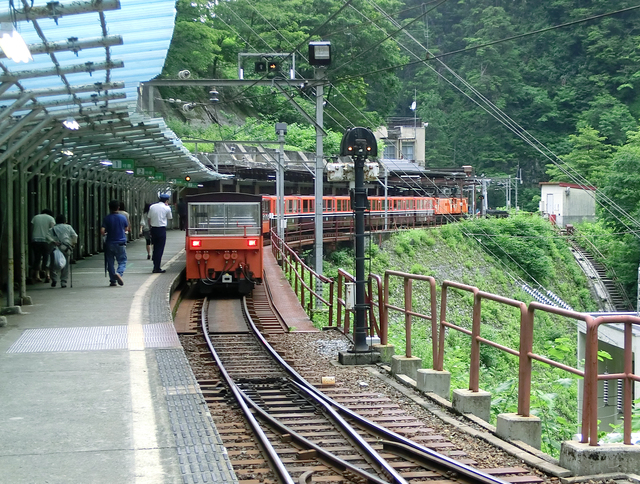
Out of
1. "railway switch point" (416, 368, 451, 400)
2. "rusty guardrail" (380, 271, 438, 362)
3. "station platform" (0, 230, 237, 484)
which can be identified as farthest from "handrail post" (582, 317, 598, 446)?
"railway switch point" (416, 368, 451, 400)

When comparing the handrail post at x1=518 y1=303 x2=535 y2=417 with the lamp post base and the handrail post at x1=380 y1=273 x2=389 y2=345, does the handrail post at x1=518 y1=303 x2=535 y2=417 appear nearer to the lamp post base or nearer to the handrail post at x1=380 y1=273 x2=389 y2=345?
the handrail post at x1=380 y1=273 x2=389 y2=345

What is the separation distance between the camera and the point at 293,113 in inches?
2532

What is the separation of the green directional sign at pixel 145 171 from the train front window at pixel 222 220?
7.38m

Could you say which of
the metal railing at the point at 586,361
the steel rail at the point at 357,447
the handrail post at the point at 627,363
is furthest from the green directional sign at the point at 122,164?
the handrail post at the point at 627,363

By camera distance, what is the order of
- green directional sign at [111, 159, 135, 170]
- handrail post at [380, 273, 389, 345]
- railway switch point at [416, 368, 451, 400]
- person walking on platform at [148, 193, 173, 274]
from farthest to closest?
1. green directional sign at [111, 159, 135, 170]
2. person walking on platform at [148, 193, 173, 274]
3. handrail post at [380, 273, 389, 345]
4. railway switch point at [416, 368, 451, 400]

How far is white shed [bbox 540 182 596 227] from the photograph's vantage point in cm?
6550

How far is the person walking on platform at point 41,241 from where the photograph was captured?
52.7 feet

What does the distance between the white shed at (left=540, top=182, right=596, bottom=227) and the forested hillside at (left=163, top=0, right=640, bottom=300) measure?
213cm

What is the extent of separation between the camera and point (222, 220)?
61.3ft

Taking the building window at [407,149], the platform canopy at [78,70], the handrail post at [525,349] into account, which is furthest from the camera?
the building window at [407,149]

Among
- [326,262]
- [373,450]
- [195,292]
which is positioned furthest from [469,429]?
[326,262]

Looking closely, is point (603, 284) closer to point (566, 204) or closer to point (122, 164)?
point (566, 204)

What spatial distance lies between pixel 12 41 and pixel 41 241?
918cm

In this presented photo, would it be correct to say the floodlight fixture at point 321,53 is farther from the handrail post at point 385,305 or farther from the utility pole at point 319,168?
the handrail post at point 385,305
